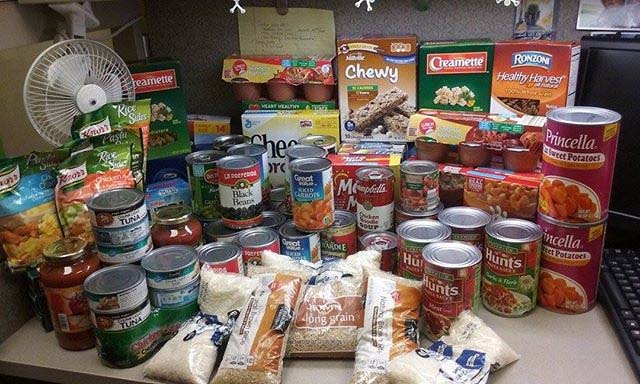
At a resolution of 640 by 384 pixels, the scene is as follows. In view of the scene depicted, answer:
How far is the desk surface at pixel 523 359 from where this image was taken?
0.91 metres

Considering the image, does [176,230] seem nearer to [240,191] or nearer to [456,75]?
[240,191]

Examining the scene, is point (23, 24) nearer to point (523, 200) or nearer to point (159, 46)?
point (159, 46)

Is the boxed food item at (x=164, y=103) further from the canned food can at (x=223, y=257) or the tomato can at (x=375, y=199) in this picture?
the tomato can at (x=375, y=199)

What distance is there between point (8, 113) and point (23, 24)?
0.85 feet

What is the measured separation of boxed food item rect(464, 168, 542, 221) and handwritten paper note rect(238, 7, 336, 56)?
50 cm

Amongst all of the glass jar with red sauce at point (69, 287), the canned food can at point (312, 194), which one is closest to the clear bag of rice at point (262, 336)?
the canned food can at point (312, 194)

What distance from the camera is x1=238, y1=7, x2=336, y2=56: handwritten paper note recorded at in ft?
4.66

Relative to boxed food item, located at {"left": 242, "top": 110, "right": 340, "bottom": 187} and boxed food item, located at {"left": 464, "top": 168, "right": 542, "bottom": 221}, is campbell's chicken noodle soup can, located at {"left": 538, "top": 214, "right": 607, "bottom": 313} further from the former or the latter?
boxed food item, located at {"left": 242, "top": 110, "right": 340, "bottom": 187}

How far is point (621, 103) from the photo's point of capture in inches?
44.3

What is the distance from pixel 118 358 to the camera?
3.19 feet

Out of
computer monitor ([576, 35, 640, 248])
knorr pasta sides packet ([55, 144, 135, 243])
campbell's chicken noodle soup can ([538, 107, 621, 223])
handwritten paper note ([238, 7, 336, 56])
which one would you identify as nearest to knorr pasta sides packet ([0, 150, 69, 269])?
knorr pasta sides packet ([55, 144, 135, 243])

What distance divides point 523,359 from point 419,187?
376 millimetres

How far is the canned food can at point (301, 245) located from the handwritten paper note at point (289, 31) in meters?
0.51

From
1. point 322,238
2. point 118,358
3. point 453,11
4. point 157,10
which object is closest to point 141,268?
point 118,358
